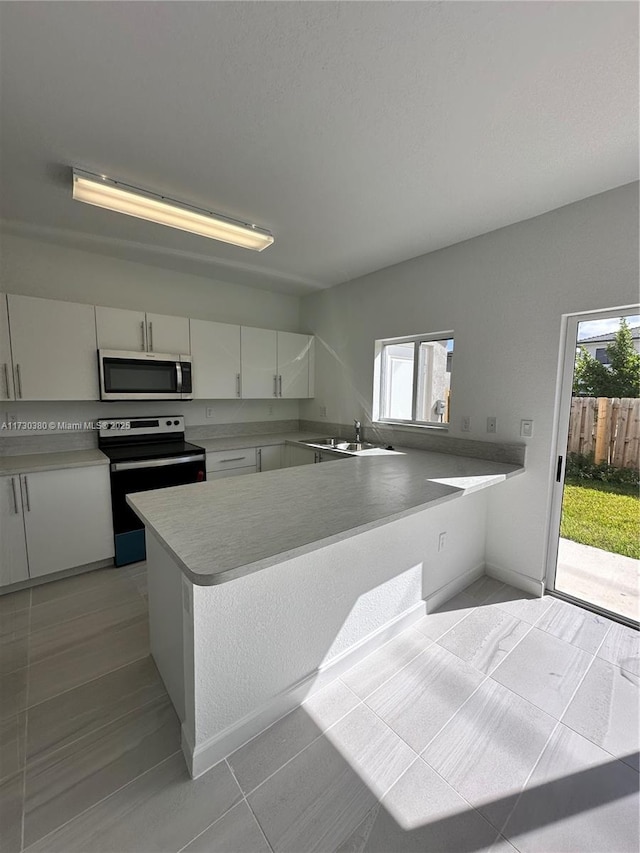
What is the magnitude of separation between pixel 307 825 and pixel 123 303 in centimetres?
354

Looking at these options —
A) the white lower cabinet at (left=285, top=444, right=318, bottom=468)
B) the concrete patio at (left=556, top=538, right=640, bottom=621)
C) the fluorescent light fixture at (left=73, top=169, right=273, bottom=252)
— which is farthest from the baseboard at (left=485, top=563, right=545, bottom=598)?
the fluorescent light fixture at (left=73, top=169, right=273, bottom=252)

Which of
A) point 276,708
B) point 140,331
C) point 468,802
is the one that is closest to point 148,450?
point 140,331

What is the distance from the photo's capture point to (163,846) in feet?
3.57

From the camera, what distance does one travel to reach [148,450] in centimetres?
298

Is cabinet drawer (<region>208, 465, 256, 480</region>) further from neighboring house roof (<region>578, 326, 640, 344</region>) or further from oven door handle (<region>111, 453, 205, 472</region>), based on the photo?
neighboring house roof (<region>578, 326, 640, 344</region>)

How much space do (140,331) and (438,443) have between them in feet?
8.59

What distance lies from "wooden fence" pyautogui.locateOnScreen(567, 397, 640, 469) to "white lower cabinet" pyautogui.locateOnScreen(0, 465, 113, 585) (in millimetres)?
3275

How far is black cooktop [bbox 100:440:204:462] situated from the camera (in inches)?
109

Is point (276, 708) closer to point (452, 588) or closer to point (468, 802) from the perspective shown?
point (468, 802)

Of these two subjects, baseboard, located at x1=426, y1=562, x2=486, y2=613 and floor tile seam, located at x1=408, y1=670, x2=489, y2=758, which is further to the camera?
baseboard, located at x1=426, y1=562, x2=486, y2=613

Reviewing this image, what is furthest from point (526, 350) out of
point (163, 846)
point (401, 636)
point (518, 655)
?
point (163, 846)

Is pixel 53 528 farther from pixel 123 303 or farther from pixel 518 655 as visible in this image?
pixel 518 655

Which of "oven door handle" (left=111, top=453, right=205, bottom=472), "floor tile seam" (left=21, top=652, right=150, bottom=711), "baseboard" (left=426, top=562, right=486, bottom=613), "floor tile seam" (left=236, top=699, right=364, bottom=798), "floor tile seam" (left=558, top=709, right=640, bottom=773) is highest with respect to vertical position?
"oven door handle" (left=111, top=453, right=205, bottom=472)

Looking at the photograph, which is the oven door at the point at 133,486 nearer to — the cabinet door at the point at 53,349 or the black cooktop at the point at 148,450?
the black cooktop at the point at 148,450
